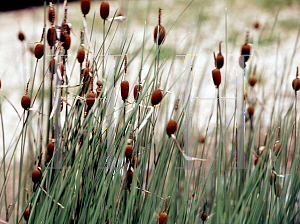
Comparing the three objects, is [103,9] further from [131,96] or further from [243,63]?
[243,63]

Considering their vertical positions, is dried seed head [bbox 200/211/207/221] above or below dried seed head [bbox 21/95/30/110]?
below

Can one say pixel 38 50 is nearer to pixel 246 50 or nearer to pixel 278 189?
Answer: pixel 246 50

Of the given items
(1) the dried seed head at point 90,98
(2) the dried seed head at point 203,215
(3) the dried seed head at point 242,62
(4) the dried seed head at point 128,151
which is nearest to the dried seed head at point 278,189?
(2) the dried seed head at point 203,215

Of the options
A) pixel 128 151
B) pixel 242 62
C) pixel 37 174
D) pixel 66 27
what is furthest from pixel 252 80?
pixel 37 174

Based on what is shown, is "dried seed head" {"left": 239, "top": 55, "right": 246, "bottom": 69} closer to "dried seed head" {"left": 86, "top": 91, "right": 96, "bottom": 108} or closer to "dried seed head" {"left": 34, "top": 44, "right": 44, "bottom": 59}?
"dried seed head" {"left": 86, "top": 91, "right": 96, "bottom": 108}

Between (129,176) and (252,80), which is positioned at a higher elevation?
(252,80)

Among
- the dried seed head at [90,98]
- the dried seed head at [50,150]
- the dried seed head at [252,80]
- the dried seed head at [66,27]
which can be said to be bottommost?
the dried seed head at [50,150]

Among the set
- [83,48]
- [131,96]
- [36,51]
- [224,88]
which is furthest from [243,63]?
[36,51]

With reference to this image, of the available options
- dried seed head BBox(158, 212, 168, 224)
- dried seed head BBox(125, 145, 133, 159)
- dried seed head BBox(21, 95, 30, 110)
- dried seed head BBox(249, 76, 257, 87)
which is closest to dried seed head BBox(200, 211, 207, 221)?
dried seed head BBox(158, 212, 168, 224)

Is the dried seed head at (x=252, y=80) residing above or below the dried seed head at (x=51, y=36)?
below

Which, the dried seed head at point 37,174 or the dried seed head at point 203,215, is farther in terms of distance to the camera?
the dried seed head at point 203,215

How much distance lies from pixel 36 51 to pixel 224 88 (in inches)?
21.9

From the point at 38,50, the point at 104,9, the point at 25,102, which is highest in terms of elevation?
the point at 104,9

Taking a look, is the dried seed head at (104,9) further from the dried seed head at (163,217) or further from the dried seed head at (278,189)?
the dried seed head at (278,189)
